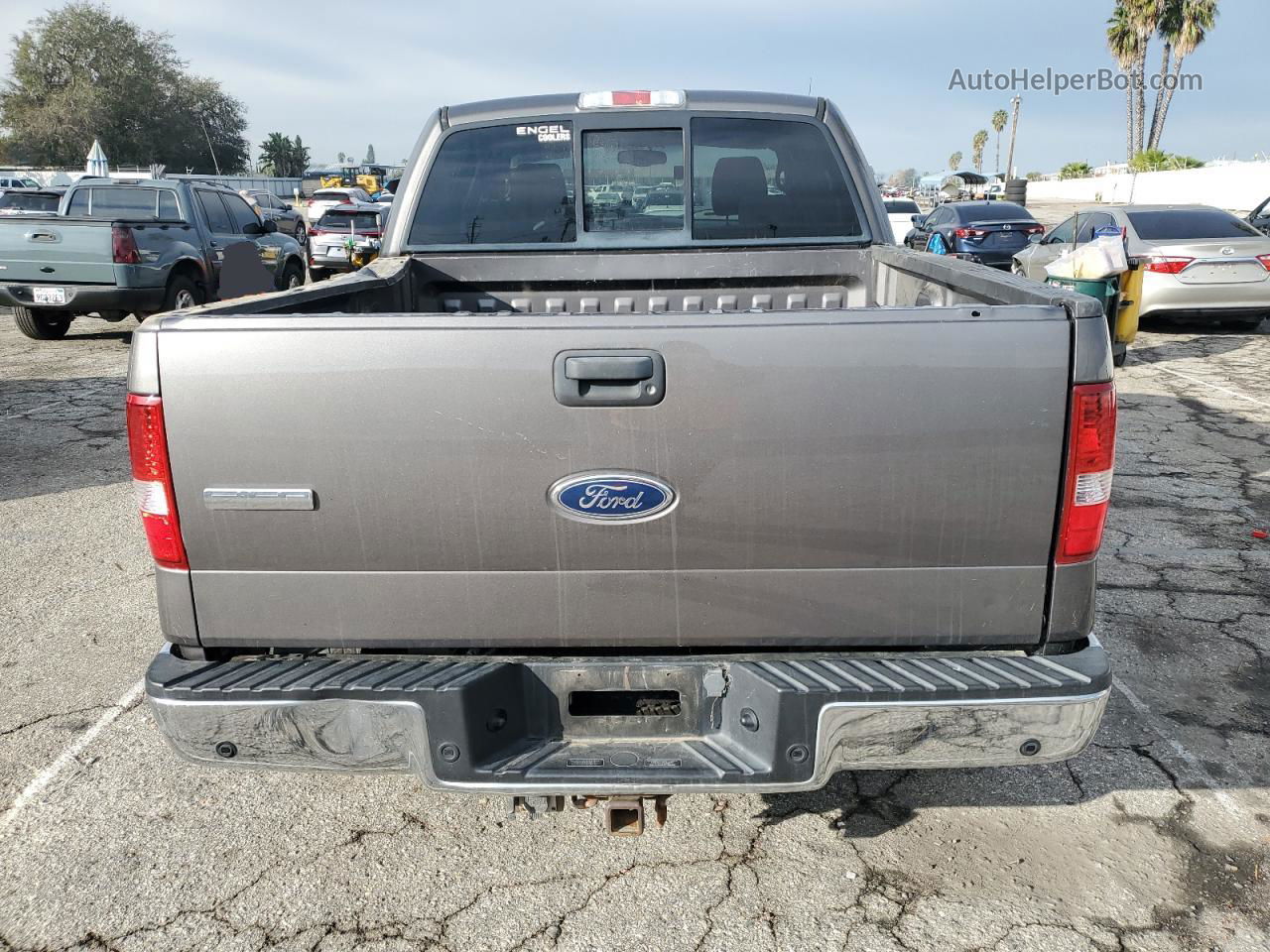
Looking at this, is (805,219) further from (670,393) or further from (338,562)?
(338,562)

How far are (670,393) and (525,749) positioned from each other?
89 cm

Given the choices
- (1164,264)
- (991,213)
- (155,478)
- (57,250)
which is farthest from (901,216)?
(155,478)

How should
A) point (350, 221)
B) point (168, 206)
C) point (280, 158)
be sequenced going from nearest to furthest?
point (168, 206) → point (350, 221) → point (280, 158)

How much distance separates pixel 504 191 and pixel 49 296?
901cm

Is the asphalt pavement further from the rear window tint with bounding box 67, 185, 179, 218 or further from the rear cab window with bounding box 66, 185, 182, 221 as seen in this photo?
the rear window tint with bounding box 67, 185, 179, 218

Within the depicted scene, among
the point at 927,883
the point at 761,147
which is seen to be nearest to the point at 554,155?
the point at 761,147

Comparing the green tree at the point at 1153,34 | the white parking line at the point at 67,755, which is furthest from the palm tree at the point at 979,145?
the white parking line at the point at 67,755

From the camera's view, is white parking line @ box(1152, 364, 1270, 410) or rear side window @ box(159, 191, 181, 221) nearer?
white parking line @ box(1152, 364, 1270, 410)

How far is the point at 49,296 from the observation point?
10891 mm

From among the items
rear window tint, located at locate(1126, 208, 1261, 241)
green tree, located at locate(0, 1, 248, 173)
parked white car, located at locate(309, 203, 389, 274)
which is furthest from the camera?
green tree, located at locate(0, 1, 248, 173)

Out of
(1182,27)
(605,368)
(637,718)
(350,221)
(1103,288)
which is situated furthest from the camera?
(1182,27)

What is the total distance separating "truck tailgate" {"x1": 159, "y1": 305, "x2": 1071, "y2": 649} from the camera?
2.09 metres

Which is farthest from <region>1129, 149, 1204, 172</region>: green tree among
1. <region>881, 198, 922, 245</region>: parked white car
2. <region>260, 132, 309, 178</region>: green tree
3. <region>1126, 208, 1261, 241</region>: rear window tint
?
<region>260, 132, 309, 178</region>: green tree

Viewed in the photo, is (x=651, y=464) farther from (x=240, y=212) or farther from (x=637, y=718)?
(x=240, y=212)
